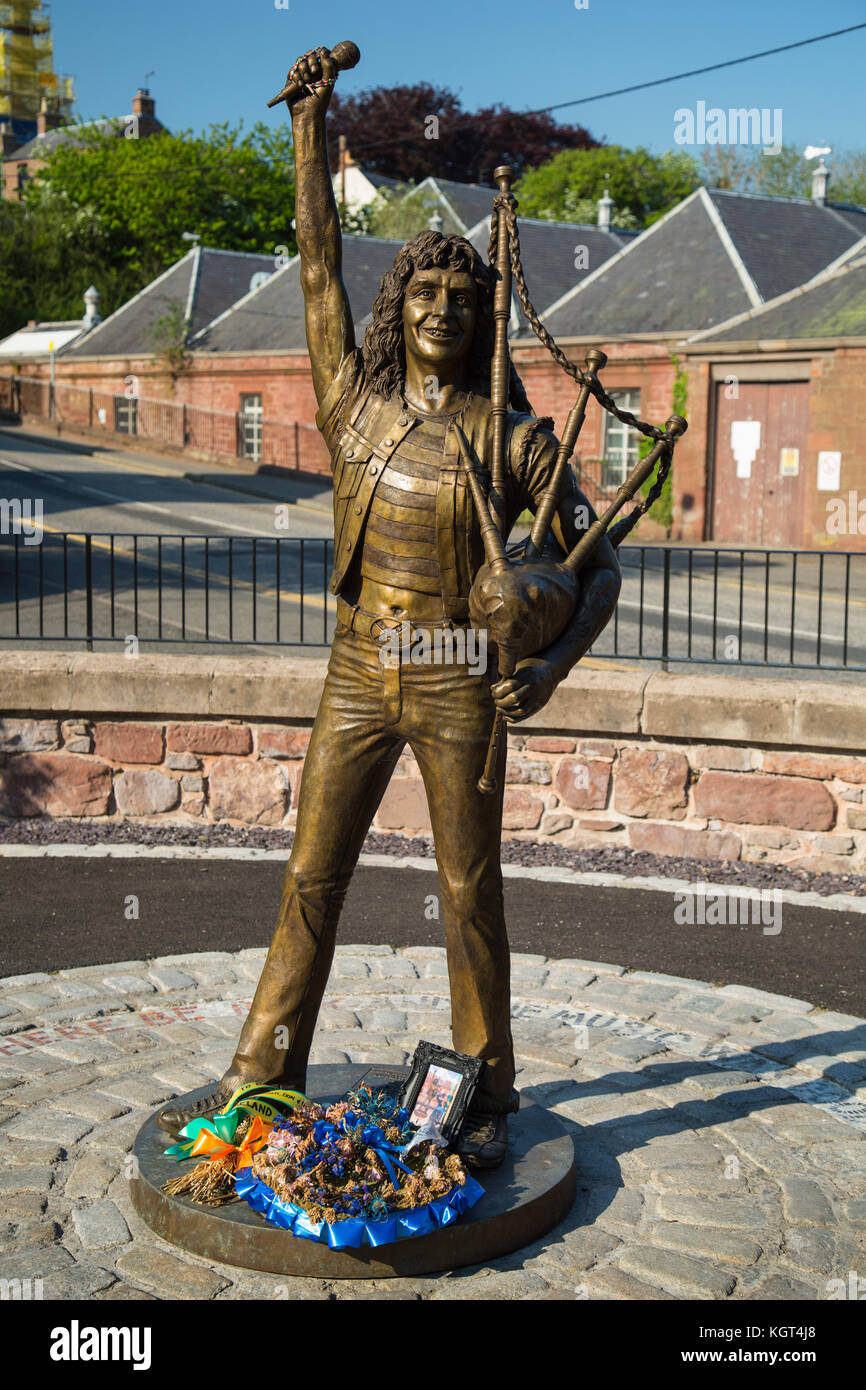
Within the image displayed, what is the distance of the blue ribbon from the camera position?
12.3ft

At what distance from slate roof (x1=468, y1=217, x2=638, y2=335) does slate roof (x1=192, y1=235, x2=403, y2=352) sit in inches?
96.6

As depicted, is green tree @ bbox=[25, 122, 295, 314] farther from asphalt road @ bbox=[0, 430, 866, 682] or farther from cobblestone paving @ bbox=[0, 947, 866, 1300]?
cobblestone paving @ bbox=[0, 947, 866, 1300]

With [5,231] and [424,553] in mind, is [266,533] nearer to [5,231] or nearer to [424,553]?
[424,553]

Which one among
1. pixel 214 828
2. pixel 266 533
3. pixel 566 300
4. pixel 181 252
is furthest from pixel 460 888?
pixel 181 252

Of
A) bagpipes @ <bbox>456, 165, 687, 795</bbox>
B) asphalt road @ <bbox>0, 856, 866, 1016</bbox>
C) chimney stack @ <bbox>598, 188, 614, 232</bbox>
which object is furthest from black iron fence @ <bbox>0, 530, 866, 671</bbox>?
chimney stack @ <bbox>598, 188, 614, 232</bbox>

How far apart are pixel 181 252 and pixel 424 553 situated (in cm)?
4638

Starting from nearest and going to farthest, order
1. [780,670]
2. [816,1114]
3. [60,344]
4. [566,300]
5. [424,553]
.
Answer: [424,553]
[816,1114]
[780,670]
[566,300]
[60,344]

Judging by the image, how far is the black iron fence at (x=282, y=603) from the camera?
11.8 meters

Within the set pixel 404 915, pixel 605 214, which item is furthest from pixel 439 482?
pixel 605 214

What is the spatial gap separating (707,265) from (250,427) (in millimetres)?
12609

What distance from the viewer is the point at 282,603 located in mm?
14680

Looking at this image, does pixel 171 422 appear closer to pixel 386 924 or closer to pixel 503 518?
pixel 386 924

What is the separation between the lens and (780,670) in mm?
10820

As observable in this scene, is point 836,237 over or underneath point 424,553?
over
